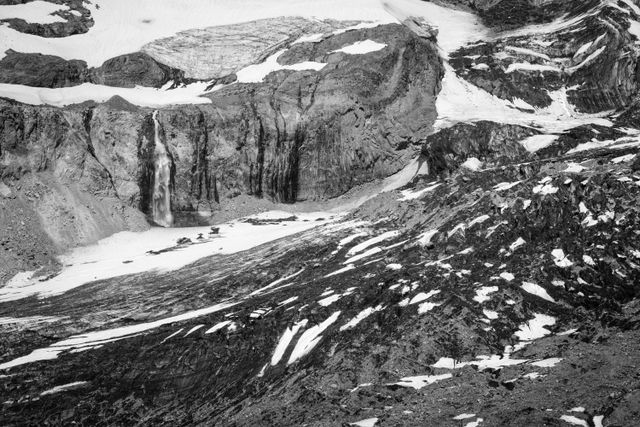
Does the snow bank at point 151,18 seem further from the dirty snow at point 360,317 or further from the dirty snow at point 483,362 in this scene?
the dirty snow at point 483,362

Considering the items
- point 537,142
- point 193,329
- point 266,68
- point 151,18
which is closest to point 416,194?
point 537,142

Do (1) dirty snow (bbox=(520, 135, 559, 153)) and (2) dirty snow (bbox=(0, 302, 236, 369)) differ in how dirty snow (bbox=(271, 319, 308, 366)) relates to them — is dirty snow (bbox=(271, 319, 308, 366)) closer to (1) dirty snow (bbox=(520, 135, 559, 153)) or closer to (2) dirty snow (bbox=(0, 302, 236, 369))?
(2) dirty snow (bbox=(0, 302, 236, 369))

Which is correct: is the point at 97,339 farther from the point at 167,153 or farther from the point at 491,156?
the point at 491,156

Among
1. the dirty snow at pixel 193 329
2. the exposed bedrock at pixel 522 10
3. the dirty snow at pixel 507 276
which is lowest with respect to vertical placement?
the dirty snow at pixel 193 329

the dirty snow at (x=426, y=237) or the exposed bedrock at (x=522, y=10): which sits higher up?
the exposed bedrock at (x=522, y=10)

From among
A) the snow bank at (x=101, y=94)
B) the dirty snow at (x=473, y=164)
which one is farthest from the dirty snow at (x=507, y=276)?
the snow bank at (x=101, y=94)

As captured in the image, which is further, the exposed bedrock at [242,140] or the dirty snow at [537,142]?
the exposed bedrock at [242,140]

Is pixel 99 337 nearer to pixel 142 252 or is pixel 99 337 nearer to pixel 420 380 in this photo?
pixel 142 252

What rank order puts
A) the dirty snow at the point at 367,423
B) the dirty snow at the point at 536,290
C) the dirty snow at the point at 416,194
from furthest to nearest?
the dirty snow at the point at 416,194 → the dirty snow at the point at 536,290 → the dirty snow at the point at 367,423
